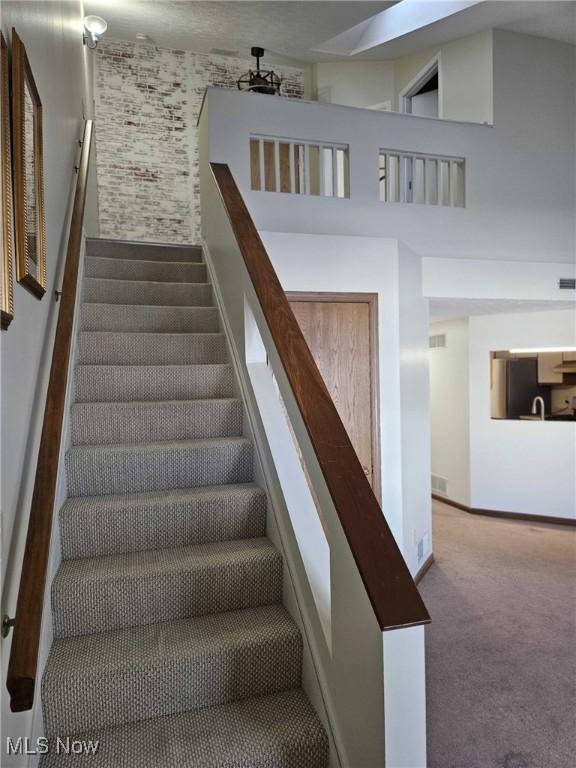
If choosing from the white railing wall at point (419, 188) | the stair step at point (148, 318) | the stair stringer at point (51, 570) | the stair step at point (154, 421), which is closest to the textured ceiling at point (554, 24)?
the white railing wall at point (419, 188)

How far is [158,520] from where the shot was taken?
2016mm

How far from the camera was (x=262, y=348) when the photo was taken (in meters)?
2.63

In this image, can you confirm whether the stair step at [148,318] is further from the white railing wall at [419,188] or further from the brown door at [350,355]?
the white railing wall at [419,188]

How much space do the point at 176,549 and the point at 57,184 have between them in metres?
1.69

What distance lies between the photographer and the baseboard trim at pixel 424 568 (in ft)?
13.9

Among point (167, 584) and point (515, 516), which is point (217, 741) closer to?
point (167, 584)

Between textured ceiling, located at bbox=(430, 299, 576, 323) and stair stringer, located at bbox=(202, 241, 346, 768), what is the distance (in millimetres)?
2683

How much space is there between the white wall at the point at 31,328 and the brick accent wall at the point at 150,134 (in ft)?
11.3

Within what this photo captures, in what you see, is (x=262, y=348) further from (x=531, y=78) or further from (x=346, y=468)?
(x=531, y=78)

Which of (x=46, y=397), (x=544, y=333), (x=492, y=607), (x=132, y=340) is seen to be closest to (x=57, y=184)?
(x=132, y=340)

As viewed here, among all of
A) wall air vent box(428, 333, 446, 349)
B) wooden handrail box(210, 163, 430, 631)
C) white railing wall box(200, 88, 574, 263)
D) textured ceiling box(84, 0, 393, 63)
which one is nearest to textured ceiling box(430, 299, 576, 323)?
white railing wall box(200, 88, 574, 263)

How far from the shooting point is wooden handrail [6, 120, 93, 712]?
3.65 feet

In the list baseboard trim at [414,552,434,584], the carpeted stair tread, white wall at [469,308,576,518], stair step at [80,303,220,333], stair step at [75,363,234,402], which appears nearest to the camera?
the carpeted stair tread

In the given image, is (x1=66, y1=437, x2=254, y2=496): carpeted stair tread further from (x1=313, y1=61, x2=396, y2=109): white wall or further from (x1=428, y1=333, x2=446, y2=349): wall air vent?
(x1=313, y1=61, x2=396, y2=109): white wall
